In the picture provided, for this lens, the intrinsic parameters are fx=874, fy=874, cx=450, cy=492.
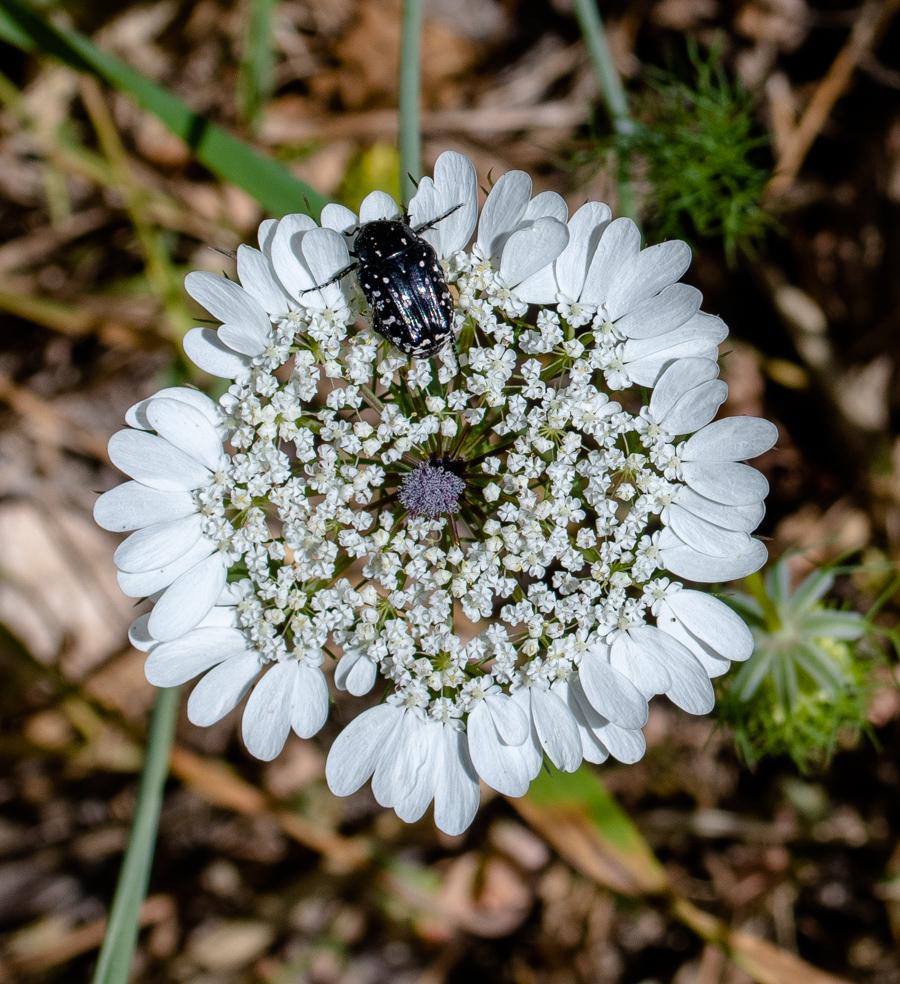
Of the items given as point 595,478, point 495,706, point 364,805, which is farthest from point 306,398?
point 364,805

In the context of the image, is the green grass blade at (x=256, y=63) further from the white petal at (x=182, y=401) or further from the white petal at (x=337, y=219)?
the white petal at (x=182, y=401)

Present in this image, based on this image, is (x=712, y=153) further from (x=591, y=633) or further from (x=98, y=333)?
(x=98, y=333)

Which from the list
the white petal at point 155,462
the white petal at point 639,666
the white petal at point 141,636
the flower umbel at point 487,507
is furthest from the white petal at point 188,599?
the white petal at point 639,666

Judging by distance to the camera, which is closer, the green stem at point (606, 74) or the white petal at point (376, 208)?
the white petal at point (376, 208)

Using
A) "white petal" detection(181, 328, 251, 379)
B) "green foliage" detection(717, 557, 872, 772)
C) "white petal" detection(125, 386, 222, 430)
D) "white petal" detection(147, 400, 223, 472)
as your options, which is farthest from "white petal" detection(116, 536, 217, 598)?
"green foliage" detection(717, 557, 872, 772)

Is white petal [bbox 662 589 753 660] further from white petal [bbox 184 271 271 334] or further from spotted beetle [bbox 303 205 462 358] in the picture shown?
white petal [bbox 184 271 271 334]

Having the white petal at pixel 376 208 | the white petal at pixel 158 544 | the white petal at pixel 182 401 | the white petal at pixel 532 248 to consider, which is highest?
the white petal at pixel 376 208
